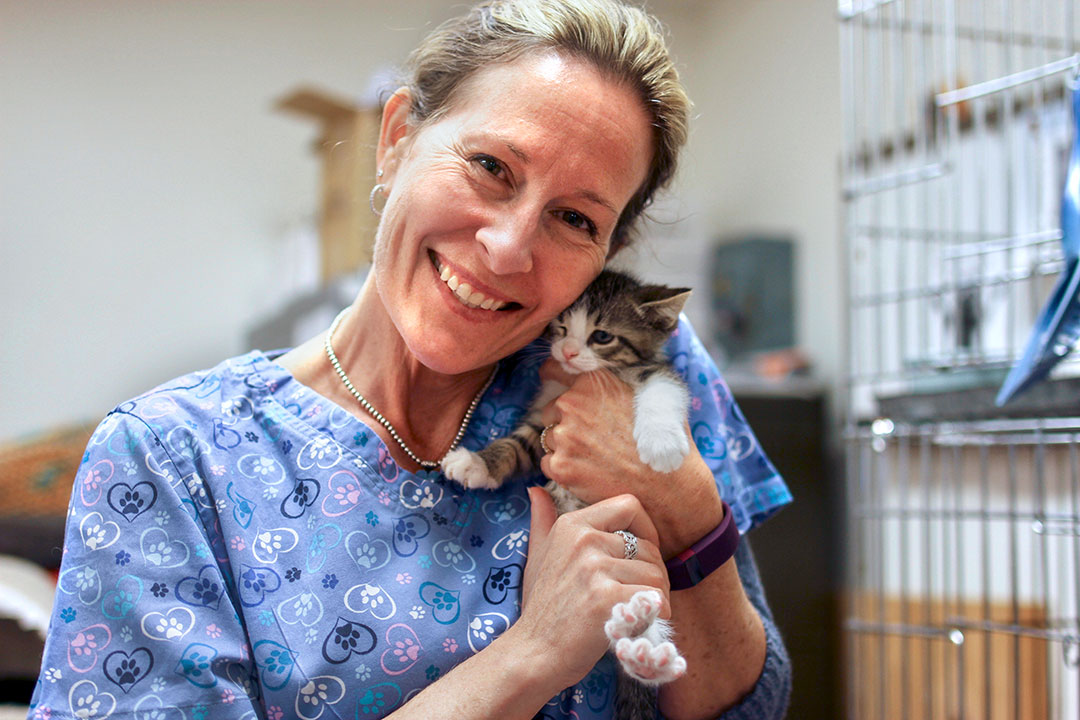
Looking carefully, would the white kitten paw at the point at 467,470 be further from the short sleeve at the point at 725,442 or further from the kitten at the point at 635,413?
the short sleeve at the point at 725,442

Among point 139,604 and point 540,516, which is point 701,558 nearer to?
point 540,516

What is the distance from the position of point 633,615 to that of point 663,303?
0.44 metres

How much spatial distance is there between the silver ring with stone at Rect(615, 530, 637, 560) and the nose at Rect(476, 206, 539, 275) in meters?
0.30

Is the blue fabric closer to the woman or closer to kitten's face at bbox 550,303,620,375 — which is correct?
the woman

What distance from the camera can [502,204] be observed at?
944 millimetres

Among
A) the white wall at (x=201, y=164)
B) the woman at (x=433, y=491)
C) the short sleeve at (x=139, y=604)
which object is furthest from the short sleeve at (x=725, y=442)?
the white wall at (x=201, y=164)

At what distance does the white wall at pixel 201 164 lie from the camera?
320cm

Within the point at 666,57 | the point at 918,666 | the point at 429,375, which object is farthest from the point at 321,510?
the point at 918,666

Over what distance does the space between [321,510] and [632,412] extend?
386 millimetres

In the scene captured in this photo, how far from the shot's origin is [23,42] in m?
3.30

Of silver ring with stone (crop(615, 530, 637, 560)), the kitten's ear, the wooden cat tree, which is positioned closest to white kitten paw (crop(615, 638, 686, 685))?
silver ring with stone (crop(615, 530, 637, 560))

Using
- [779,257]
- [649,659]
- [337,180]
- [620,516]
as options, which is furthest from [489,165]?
[779,257]

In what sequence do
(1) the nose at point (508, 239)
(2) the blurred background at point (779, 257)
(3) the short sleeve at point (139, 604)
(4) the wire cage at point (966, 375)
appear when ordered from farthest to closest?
(2) the blurred background at point (779, 257)
(4) the wire cage at point (966, 375)
(1) the nose at point (508, 239)
(3) the short sleeve at point (139, 604)

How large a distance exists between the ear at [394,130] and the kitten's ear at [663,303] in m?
0.37
